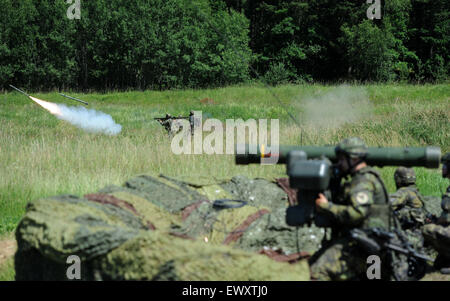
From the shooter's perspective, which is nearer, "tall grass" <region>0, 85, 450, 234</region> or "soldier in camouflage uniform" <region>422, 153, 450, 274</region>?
"soldier in camouflage uniform" <region>422, 153, 450, 274</region>

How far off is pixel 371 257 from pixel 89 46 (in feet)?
136

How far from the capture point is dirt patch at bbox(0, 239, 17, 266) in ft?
21.0

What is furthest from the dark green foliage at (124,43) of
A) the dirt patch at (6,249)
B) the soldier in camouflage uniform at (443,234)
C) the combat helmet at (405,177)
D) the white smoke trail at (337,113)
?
the soldier in camouflage uniform at (443,234)

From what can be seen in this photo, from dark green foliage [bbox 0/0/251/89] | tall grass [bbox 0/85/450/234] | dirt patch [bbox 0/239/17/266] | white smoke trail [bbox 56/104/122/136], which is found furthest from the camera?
dark green foliage [bbox 0/0/251/89]

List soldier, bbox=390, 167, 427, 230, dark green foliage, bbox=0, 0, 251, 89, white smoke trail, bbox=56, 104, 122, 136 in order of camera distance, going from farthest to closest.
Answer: dark green foliage, bbox=0, 0, 251, 89 < white smoke trail, bbox=56, 104, 122, 136 < soldier, bbox=390, 167, 427, 230

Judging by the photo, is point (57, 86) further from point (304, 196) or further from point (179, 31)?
point (304, 196)

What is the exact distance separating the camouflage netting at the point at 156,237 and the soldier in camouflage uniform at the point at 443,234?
1225 mm

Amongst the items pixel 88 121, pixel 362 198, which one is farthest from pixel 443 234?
pixel 88 121

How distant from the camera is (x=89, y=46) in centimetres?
4269

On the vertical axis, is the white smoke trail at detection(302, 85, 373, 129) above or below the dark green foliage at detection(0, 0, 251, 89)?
below

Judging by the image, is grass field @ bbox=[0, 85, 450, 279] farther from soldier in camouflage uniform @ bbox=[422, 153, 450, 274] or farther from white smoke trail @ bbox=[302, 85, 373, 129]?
soldier in camouflage uniform @ bbox=[422, 153, 450, 274]

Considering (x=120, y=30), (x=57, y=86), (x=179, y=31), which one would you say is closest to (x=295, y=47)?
(x=179, y=31)

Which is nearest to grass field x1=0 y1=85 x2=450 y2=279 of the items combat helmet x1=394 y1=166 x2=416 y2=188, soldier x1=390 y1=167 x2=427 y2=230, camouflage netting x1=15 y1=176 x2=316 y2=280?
camouflage netting x1=15 y1=176 x2=316 y2=280

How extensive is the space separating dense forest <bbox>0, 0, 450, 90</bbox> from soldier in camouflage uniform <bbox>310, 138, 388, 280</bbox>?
33102 millimetres
